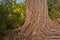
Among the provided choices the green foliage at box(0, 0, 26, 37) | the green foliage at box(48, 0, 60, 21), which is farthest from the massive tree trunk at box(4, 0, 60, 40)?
the green foliage at box(48, 0, 60, 21)

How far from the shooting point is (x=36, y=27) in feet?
12.7

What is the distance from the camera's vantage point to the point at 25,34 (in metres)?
3.83

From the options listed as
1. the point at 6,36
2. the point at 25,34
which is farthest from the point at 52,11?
the point at 6,36

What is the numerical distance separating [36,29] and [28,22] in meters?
0.24

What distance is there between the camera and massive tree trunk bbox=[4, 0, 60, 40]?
12.3 ft

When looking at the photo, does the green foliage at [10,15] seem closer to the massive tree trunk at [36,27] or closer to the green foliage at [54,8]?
the massive tree trunk at [36,27]

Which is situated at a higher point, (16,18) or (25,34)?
(16,18)

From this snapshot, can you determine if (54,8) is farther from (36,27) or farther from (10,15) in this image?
(10,15)

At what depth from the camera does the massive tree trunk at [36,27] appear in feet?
12.3

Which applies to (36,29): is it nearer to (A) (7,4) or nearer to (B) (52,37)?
(B) (52,37)

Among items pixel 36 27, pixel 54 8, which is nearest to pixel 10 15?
pixel 36 27

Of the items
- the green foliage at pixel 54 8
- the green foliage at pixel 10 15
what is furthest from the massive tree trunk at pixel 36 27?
the green foliage at pixel 54 8

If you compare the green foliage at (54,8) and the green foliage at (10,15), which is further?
the green foliage at (54,8)

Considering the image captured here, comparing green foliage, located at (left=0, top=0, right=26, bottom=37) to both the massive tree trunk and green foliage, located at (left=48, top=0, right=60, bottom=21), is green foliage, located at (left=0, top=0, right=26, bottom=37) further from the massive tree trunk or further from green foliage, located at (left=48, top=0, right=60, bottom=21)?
green foliage, located at (left=48, top=0, right=60, bottom=21)
